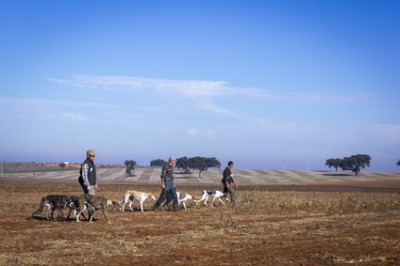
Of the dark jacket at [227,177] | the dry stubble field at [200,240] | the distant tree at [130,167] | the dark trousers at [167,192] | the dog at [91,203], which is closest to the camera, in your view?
the dry stubble field at [200,240]

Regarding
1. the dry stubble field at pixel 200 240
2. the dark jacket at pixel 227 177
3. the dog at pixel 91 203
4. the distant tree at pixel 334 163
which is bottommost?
the dry stubble field at pixel 200 240

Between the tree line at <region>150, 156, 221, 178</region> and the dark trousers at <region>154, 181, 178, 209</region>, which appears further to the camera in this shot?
the tree line at <region>150, 156, 221, 178</region>

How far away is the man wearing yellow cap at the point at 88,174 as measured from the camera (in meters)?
15.5

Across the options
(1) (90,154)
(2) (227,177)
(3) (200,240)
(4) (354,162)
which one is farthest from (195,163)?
(3) (200,240)

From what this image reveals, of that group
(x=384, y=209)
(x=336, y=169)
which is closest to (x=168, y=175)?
(x=384, y=209)

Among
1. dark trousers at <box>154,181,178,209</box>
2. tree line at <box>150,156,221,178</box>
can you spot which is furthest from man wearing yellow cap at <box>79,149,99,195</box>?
tree line at <box>150,156,221,178</box>

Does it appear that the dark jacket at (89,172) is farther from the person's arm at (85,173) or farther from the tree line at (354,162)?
the tree line at (354,162)

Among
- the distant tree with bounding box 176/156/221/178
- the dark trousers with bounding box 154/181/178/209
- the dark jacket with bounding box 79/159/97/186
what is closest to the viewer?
the dark jacket with bounding box 79/159/97/186

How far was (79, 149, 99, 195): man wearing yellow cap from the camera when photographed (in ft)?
50.8

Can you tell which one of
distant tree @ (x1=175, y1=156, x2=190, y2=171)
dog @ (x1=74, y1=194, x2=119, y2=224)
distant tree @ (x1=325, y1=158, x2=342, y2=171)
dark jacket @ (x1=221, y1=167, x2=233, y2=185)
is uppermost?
distant tree @ (x1=325, y1=158, x2=342, y2=171)

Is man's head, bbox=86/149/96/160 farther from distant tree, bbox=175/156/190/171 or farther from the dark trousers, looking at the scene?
distant tree, bbox=175/156/190/171

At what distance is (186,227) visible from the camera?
14125mm

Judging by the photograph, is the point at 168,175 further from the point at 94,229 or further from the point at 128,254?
the point at 128,254

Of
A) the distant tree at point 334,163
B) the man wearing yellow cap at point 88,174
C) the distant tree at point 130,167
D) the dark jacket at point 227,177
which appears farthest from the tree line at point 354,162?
the man wearing yellow cap at point 88,174
